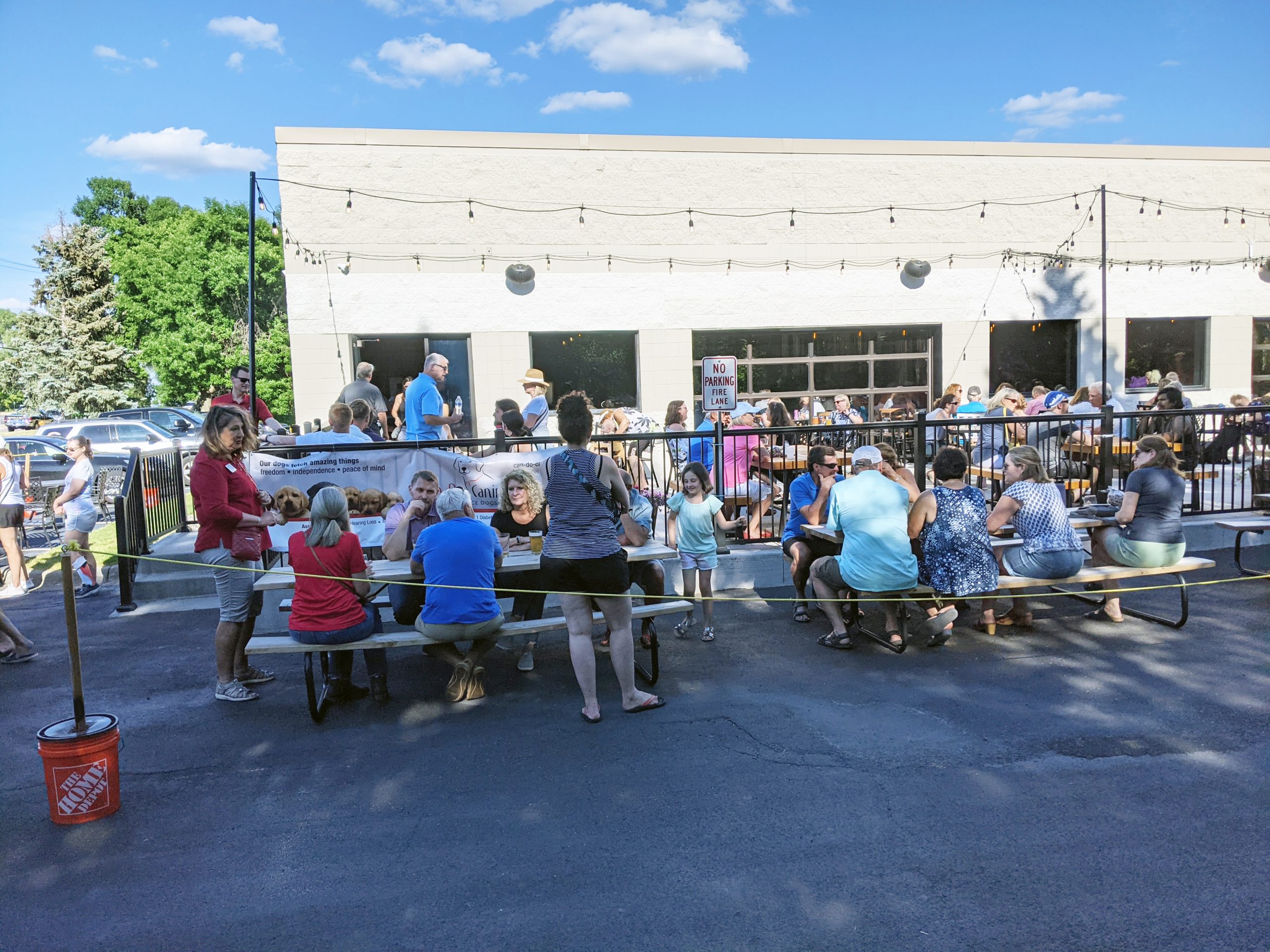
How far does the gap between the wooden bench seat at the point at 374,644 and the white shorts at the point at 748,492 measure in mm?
3411

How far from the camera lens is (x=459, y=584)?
5.77 metres

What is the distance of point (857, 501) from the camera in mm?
6773

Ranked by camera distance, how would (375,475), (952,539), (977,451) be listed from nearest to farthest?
(952,539) < (375,475) < (977,451)

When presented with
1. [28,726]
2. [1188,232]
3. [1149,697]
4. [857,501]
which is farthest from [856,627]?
[1188,232]

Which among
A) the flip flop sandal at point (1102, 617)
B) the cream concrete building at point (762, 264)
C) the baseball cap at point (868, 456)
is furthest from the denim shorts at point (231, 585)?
the cream concrete building at point (762, 264)

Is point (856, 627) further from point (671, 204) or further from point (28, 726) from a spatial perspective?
point (671, 204)

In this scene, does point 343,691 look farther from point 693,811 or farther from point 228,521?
point 693,811

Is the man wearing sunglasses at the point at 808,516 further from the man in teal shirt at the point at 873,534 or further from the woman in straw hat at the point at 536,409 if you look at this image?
the woman in straw hat at the point at 536,409

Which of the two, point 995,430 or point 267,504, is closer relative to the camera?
point 267,504

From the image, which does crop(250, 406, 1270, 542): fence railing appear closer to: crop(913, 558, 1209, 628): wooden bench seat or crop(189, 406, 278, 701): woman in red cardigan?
crop(913, 558, 1209, 628): wooden bench seat

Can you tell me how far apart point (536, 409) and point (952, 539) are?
5.27m

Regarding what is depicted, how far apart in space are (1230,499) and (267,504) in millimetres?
10695

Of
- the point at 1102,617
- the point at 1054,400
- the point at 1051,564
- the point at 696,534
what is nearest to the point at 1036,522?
the point at 1051,564

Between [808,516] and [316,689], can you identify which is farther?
[808,516]
